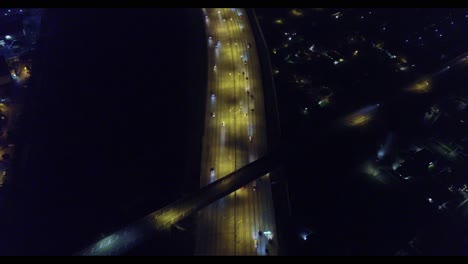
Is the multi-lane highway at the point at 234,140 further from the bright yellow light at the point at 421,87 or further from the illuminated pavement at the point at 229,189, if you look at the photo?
the bright yellow light at the point at 421,87

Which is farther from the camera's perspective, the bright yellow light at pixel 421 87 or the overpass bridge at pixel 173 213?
the bright yellow light at pixel 421 87

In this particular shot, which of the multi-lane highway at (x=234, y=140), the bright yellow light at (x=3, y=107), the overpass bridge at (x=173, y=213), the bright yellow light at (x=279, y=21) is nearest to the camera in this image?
the overpass bridge at (x=173, y=213)

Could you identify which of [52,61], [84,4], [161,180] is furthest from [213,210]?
[84,4]

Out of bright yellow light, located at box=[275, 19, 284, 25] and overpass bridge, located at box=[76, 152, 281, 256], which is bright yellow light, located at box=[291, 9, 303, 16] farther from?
overpass bridge, located at box=[76, 152, 281, 256]

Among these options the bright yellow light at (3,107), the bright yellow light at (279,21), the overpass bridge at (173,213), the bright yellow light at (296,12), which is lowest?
the overpass bridge at (173,213)

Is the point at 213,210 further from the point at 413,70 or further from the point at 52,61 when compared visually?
the point at 413,70

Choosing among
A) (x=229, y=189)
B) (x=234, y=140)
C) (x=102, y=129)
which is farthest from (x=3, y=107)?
(x=229, y=189)

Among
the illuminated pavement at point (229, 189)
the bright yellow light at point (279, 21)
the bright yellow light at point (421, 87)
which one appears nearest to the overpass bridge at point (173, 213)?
the illuminated pavement at point (229, 189)

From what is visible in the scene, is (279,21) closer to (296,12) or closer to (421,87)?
(296,12)
